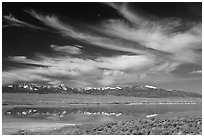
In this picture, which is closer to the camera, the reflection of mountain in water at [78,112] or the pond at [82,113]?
the pond at [82,113]

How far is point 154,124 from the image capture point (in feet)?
27.8

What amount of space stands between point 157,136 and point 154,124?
5.51 feet

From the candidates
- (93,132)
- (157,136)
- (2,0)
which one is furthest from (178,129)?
(2,0)

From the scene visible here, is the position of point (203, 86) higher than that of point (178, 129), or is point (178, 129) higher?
point (203, 86)

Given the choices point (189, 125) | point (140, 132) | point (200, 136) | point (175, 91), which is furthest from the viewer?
point (175, 91)

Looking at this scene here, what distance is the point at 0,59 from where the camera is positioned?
684 centimetres

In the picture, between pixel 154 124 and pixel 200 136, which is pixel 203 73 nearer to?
pixel 200 136

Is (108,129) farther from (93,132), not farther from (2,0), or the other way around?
(2,0)

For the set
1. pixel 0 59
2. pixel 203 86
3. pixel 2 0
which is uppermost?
pixel 2 0

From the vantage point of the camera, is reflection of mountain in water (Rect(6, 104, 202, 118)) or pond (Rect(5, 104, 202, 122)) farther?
reflection of mountain in water (Rect(6, 104, 202, 118))

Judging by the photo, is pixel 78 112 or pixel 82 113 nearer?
pixel 82 113

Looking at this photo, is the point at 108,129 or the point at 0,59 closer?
the point at 0,59

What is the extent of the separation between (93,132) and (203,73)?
128 inches

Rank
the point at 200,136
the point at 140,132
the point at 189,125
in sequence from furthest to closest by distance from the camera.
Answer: the point at 189,125, the point at 140,132, the point at 200,136
